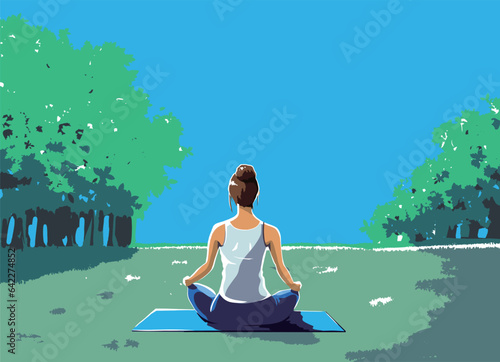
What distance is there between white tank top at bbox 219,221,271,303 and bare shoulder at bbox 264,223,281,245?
6 cm

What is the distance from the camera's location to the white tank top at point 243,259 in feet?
29.9

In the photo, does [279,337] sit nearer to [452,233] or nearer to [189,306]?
[189,306]

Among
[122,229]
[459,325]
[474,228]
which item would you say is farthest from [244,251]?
[474,228]

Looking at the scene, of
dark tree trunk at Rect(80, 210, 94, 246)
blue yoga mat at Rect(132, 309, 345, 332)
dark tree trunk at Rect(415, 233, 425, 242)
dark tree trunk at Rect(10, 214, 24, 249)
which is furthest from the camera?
dark tree trunk at Rect(415, 233, 425, 242)

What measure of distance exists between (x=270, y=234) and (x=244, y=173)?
950mm

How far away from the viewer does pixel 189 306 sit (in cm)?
1290

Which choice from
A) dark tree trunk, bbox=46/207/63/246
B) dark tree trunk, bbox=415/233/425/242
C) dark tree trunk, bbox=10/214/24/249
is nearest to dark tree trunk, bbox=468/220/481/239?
dark tree trunk, bbox=415/233/425/242

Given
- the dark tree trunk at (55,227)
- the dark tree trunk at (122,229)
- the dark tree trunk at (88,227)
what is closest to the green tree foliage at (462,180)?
the dark tree trunk at (122,229)

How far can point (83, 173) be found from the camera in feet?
119

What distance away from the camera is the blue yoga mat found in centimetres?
966

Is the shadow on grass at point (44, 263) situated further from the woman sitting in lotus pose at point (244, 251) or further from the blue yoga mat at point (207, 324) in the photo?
the woman sitting in lotus pose at point (244, 251)

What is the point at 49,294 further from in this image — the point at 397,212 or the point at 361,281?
the point at 397,212

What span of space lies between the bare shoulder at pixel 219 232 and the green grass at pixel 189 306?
1.46 meters

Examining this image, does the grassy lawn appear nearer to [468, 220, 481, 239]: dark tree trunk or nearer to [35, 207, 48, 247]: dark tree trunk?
[35, 207, 48, 247]: dark tree trunk
